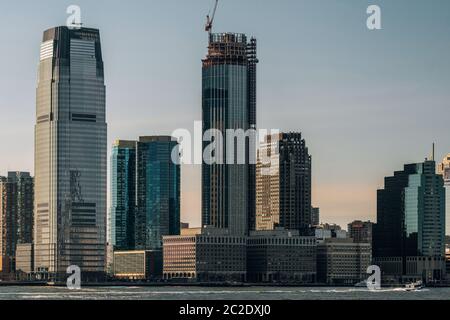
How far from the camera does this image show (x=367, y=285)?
7844 inches

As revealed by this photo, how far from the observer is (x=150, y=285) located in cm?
19725
